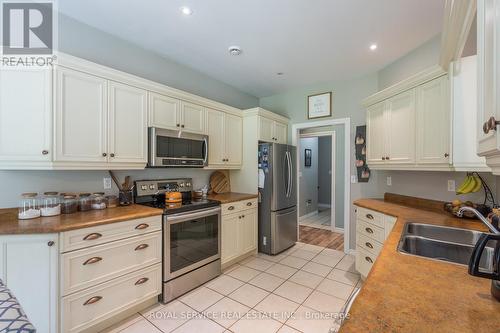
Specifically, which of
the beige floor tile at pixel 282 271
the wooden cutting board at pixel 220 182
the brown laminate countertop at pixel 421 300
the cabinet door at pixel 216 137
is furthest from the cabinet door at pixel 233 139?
the brown laminate countertop at pixel 421 300

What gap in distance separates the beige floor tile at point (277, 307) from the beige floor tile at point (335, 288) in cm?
45

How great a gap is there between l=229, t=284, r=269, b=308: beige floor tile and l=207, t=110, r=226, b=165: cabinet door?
5.32 feet

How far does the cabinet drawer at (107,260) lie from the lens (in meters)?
1.61

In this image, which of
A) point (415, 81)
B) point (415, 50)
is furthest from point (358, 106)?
point (415, 81)

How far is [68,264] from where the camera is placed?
1.60 m

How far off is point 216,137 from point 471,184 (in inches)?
111

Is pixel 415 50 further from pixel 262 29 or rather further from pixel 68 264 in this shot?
pixel 68 264

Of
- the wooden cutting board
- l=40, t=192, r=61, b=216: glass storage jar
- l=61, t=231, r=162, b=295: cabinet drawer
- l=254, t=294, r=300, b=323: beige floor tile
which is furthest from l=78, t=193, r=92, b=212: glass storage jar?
l=254, t=294, r=300, b=323: beige floor tile

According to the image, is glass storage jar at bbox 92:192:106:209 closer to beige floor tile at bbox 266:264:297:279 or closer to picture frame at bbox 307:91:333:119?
beige floor tile at bbox 266:264:297:279

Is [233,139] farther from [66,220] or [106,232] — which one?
[66,220]

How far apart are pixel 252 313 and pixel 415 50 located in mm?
3394

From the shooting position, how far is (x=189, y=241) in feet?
7.84

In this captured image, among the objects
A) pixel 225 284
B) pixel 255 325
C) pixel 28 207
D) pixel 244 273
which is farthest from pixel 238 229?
pixel 28 207

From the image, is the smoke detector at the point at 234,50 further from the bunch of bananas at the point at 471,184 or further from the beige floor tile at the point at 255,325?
the beige floor tile at the point at 255,325
